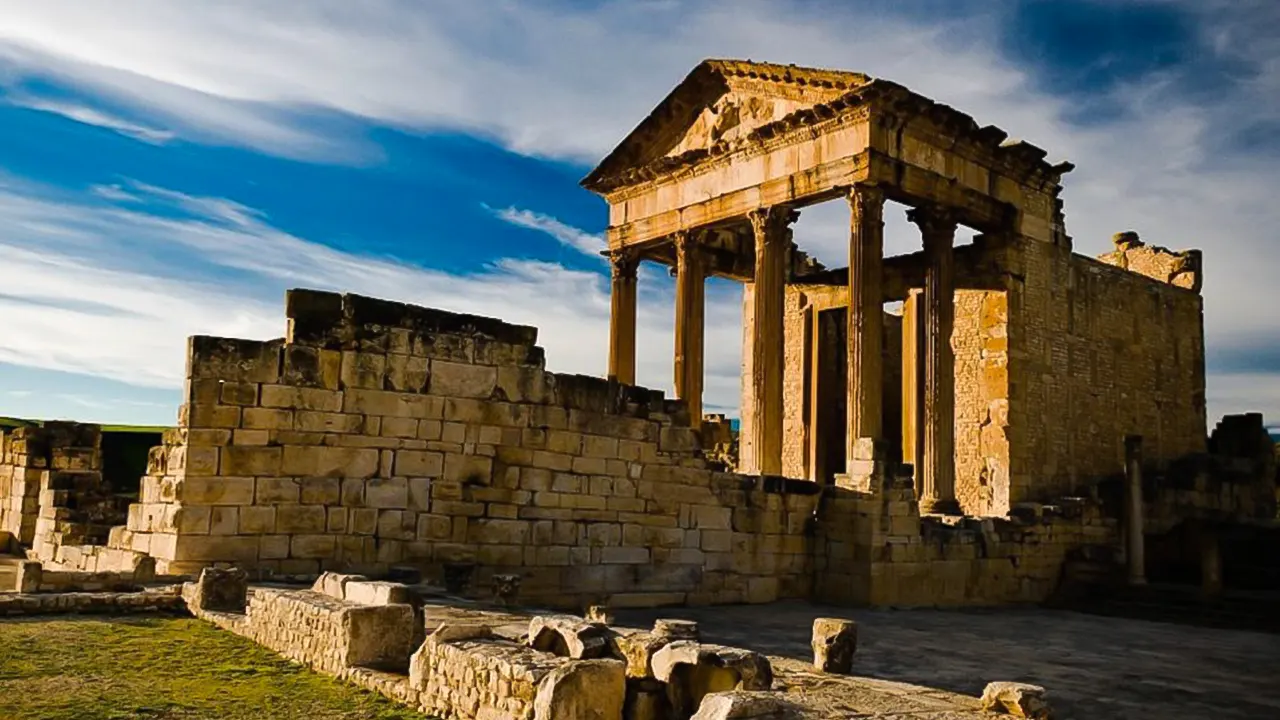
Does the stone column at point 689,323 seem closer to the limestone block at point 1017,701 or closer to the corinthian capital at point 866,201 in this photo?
the corinthian capital at point 866,201

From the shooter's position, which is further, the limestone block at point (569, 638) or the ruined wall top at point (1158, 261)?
the ruined wall top at point (1158, 261)

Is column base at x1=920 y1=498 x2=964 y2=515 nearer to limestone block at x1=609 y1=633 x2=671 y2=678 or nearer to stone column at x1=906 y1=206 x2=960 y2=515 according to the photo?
stone column at x1=906 y1=206 x2=960 y2=515

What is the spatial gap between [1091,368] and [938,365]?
4909 mm

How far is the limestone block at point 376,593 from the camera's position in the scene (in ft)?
22.1

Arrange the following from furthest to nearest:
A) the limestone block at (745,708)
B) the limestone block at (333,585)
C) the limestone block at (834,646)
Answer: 1. the limestone block at (834,646)
2. the limestone block at (333,585)
3. the limestone block at (745,708)

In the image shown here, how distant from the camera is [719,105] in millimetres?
21203

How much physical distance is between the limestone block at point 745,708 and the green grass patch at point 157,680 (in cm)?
167

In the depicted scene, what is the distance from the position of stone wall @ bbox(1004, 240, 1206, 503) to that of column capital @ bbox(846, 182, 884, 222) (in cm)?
356

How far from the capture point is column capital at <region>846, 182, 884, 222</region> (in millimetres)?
17672

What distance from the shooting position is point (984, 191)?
19.5 metres

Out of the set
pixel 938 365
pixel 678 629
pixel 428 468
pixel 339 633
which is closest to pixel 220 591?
pixel 339 633

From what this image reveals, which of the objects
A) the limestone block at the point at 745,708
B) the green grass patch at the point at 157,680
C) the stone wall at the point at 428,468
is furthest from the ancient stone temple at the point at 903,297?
the limestone block at the point at 745,708

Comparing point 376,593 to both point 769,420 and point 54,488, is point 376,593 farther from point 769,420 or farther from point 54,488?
point 769,420

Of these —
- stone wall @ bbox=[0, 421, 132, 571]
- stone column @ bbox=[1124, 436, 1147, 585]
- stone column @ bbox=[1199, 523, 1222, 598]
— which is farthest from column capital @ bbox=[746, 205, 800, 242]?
stone wall @ bbox=[0, 421, 132, 571]
